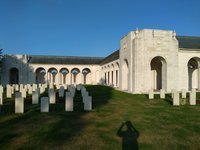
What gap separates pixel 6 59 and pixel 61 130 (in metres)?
35.2

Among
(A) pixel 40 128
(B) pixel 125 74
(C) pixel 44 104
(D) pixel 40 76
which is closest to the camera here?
(A) pixel 40 128

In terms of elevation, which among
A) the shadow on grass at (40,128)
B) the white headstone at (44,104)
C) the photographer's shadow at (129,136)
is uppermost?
the white headstone at (44,104)

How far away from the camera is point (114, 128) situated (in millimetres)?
7242

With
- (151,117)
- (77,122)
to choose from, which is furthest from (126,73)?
(77,122)

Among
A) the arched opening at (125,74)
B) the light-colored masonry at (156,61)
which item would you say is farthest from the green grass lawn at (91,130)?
the arched opening at (125,74)

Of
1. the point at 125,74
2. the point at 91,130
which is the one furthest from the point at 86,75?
the point at 91,130

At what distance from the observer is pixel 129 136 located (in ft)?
21.0

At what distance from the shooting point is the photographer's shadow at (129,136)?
5594 mm

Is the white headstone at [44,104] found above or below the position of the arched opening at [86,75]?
below

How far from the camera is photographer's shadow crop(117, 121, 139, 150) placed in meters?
5.59

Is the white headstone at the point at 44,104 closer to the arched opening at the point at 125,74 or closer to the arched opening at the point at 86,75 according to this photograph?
the arched opening at the point at 125,74

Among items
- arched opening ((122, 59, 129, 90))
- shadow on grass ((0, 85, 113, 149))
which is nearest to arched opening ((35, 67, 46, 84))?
arched opening ((122, 59, 129, 90))

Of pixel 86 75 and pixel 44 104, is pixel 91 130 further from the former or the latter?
pixel 86 75

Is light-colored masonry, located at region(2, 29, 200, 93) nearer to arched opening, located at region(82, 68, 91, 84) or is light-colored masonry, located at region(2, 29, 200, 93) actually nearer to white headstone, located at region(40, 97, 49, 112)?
white headstone, located at region(40, 97, 49, 112)
